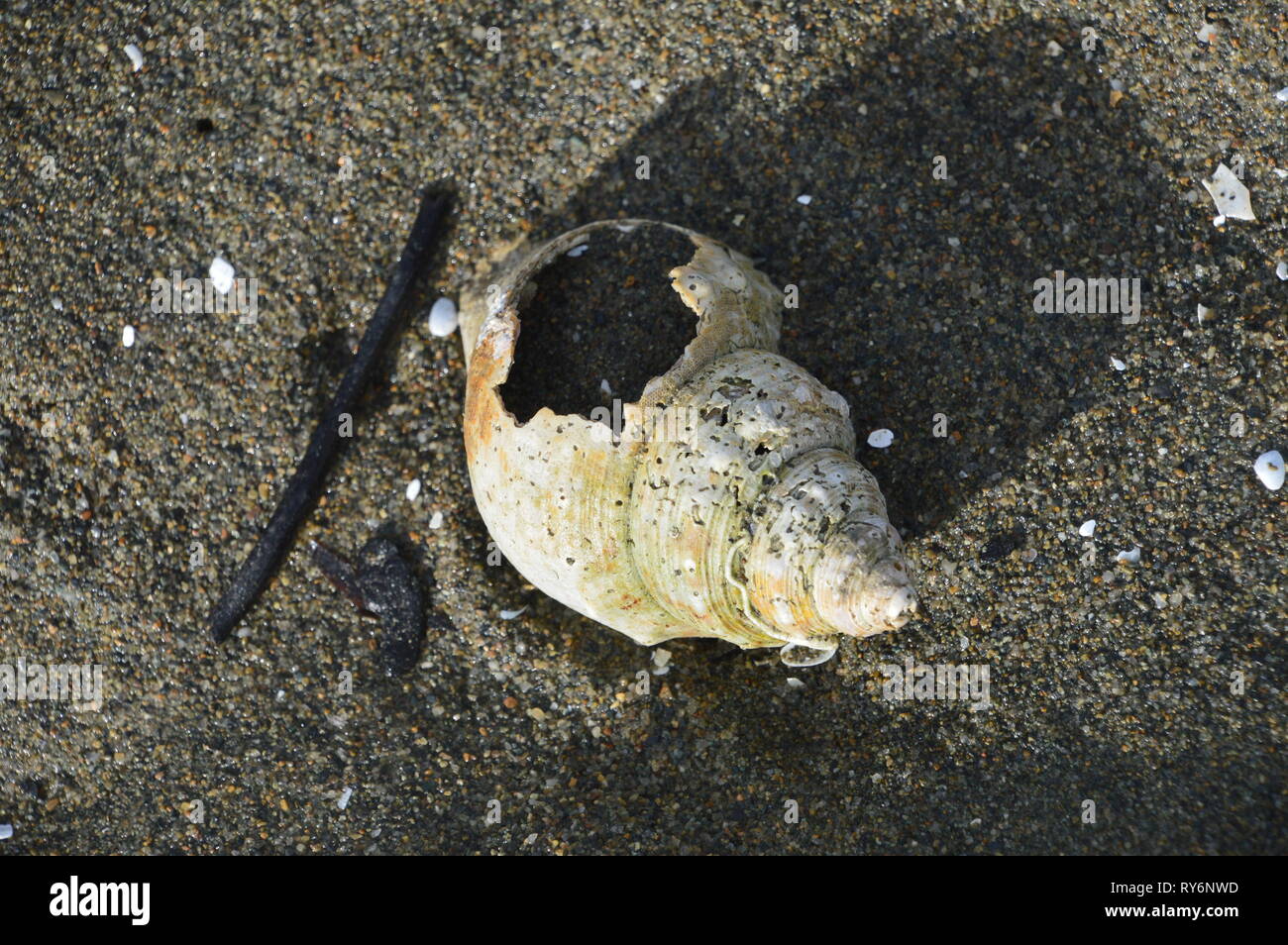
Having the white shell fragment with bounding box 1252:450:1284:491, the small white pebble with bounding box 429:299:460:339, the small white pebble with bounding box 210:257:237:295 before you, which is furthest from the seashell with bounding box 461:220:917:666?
the white shell fragment with bounding box 1252:450:1284:491

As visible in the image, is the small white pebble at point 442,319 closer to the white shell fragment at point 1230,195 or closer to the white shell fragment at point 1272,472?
the white shell fragment at point 1230,195

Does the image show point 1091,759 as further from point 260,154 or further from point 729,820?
point 260,154

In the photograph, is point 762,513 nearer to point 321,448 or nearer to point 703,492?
point 703,492

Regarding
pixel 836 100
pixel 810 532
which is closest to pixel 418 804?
pixel 810 532

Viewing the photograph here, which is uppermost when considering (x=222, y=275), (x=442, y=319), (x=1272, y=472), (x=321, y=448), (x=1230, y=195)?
(x=1230, y=195)

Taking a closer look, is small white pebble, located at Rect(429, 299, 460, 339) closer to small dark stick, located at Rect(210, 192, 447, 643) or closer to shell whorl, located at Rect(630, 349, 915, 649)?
small dark stick, located at Rect(210, 192, 447, 643)

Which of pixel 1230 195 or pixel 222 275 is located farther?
pixel 222 275

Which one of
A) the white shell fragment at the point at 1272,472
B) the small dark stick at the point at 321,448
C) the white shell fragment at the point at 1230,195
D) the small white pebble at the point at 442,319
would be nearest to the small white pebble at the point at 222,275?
the small dark stick at the point at 321,448

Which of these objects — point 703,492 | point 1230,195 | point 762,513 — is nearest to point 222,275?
point 703,492
